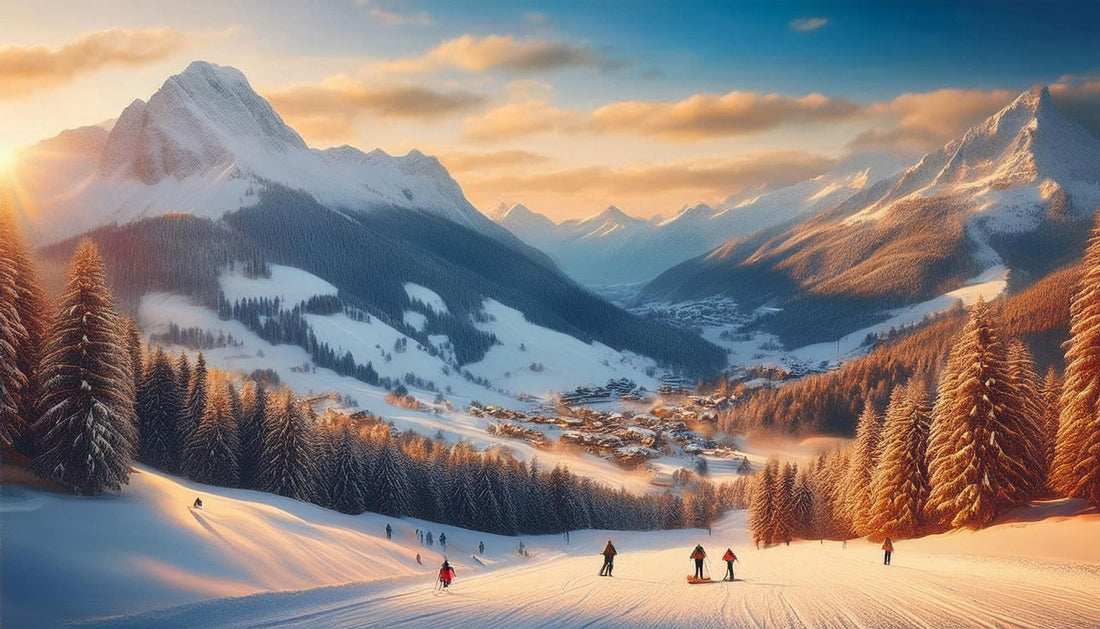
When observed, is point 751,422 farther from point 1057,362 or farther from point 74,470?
point 74,470

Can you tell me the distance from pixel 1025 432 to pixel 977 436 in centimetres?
264

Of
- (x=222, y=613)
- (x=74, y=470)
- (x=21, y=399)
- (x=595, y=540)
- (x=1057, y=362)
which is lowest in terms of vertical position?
(x=595, y=540)

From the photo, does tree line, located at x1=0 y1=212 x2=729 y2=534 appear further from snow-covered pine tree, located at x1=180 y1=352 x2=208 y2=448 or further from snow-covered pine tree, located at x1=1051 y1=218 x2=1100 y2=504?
snow-covered pine tree, located at x1=1051 y1=218 x2=1100 y2=504

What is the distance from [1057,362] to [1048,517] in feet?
396

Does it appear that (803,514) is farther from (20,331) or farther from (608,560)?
(20,331)

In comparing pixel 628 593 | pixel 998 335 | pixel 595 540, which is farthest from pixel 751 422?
pixel 628 593

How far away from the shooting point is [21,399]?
35188 mm

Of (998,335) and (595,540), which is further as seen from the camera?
(595,540)

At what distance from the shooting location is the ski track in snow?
20516mm

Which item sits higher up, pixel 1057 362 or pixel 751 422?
pixel 1057 362

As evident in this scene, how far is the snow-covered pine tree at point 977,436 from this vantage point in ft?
123

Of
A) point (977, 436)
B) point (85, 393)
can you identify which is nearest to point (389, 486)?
point (85, 393)

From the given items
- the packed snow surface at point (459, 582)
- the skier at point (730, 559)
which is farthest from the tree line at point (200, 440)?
the skier at point (730, 559)

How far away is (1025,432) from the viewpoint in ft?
124
